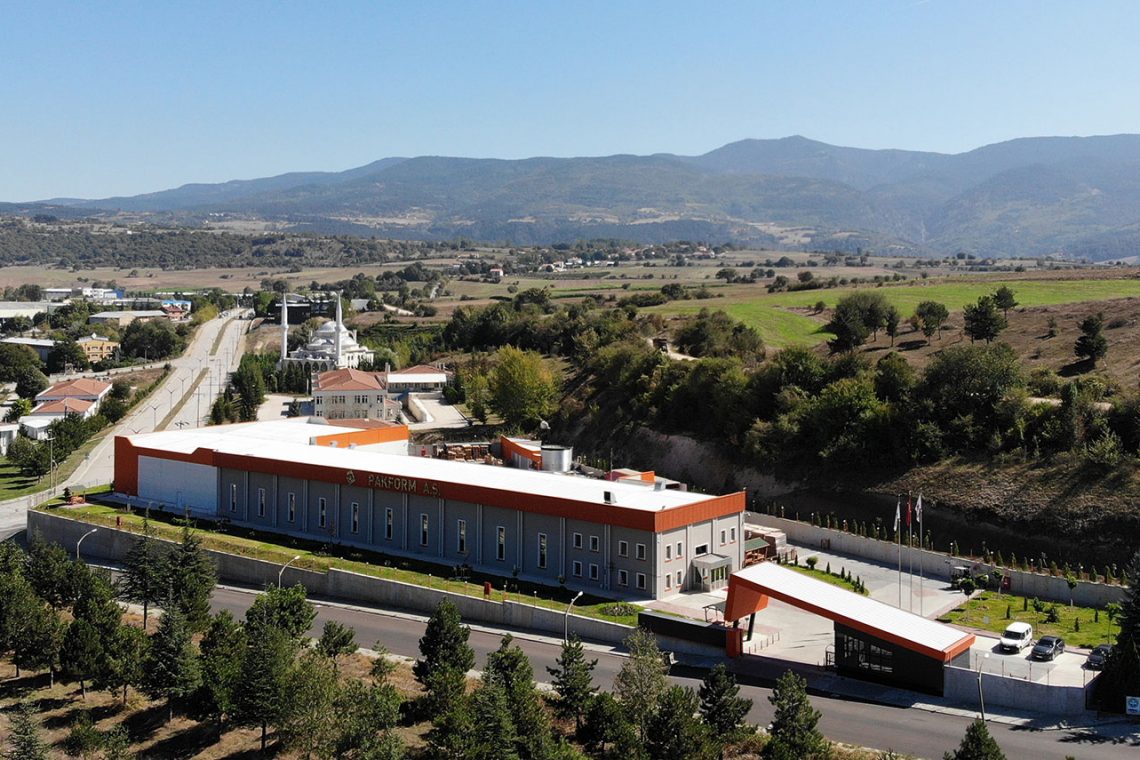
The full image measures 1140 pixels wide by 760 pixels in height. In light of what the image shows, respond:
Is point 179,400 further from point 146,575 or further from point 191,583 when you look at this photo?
point 191,583

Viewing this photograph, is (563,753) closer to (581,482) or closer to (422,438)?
(581,482)

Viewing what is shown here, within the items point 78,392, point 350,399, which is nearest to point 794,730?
point 350,399

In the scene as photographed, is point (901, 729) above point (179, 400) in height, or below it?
above

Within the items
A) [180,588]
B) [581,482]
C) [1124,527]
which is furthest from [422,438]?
[1124,527]

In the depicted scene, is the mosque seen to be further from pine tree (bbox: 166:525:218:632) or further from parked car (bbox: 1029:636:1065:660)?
parked car (bbox: 1029:636:1065:660)

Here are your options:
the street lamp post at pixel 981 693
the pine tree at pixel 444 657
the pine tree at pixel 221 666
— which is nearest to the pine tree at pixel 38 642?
the pine tree at pixel 221 666

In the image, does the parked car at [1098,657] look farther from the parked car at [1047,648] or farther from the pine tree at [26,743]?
the pine tree at [26,743]

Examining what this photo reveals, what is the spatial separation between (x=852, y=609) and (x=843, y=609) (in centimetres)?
28

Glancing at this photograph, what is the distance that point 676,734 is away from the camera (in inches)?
1051

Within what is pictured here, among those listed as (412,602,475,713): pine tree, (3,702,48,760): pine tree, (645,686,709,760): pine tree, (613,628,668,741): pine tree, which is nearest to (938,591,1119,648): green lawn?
(613,628,668,741): pine tree

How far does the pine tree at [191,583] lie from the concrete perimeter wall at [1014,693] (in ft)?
80.0

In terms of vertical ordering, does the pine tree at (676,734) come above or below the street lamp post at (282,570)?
above

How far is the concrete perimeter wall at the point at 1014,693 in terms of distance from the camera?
3055 centimetres

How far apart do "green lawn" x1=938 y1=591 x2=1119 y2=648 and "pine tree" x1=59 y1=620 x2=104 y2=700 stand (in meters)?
28.0
